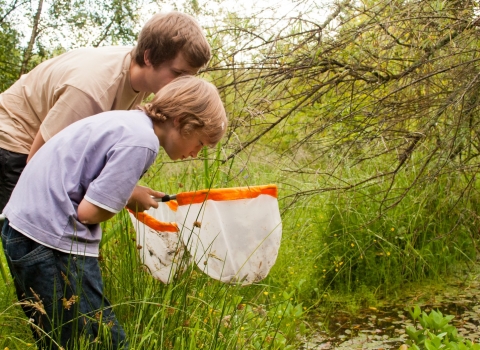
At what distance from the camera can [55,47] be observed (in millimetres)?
9219

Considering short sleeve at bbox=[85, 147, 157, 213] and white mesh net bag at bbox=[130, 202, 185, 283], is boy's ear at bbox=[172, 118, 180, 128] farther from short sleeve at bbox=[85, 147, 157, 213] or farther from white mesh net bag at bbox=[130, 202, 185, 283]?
white mesh net bag at bbox=[130, 202, 185, 283]

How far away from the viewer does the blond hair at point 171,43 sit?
2.28m

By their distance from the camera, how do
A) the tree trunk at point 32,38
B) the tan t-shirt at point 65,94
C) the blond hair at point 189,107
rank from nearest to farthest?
1. the blond hair at point 189,107
2. the tan t-shirt at point 65,94
3. the tree trunk at point 32,38

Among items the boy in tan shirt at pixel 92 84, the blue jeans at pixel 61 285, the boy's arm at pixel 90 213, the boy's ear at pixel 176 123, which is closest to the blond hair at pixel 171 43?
the boy in tan shirt at pixel 92 84

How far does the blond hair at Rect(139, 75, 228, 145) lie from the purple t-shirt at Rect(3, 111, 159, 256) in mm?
113

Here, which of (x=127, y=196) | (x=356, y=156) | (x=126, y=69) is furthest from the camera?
(x=356, y=156)

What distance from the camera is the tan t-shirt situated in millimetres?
2107

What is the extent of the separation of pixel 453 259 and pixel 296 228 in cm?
118

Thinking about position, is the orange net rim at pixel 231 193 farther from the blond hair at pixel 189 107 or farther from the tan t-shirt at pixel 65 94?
the tan t-shirt at pixel 65 94

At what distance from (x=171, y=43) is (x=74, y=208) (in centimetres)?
78

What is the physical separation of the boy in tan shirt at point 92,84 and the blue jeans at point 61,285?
36 cm

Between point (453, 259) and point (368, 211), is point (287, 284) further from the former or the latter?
point (453, 259)

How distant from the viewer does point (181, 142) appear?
2088mm

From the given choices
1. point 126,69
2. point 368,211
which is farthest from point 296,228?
point 126,69
